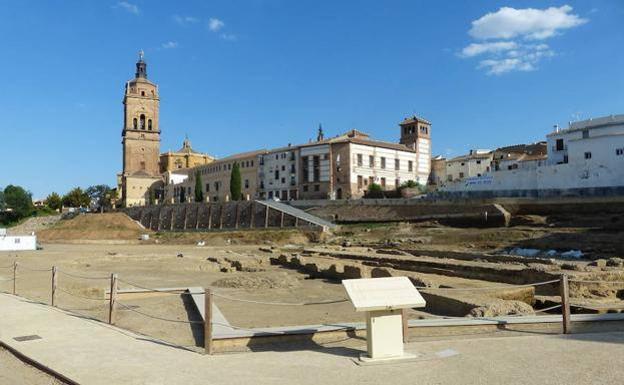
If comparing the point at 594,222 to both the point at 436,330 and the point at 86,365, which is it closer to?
the point at 436,330

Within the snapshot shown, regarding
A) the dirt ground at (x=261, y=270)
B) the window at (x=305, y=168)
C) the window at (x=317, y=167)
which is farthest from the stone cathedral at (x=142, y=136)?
the window at (x=317, y=167)

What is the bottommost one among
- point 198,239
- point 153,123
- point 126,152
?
point 198,239

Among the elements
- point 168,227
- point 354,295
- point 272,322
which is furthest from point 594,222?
point 168,227

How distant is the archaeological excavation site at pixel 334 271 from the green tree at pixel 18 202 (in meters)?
36.0

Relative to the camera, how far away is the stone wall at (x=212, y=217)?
5722cm

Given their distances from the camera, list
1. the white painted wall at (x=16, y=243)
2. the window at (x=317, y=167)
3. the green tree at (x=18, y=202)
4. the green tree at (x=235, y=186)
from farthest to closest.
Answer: the green tree at (x=18, y=202) → the green tree at (x=235, y=186) → the window at (x=317, y=167) → the white painted wall at (x=16, y=243)

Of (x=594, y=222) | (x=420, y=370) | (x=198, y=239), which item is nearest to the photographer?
(x=420, y=370)

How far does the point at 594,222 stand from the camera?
1430 inches

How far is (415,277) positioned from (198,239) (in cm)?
4262

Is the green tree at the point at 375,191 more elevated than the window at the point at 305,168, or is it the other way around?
the window at the point at 305,168

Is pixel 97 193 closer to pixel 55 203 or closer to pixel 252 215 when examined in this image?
pixel 55 203

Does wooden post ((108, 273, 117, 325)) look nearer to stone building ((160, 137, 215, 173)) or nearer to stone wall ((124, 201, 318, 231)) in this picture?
stone wall ((124, 201, 318, 231))

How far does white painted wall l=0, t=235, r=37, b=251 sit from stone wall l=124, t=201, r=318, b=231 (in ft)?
78.3

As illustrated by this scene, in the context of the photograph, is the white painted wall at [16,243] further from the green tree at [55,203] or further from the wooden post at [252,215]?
the green tree at [55,203]
